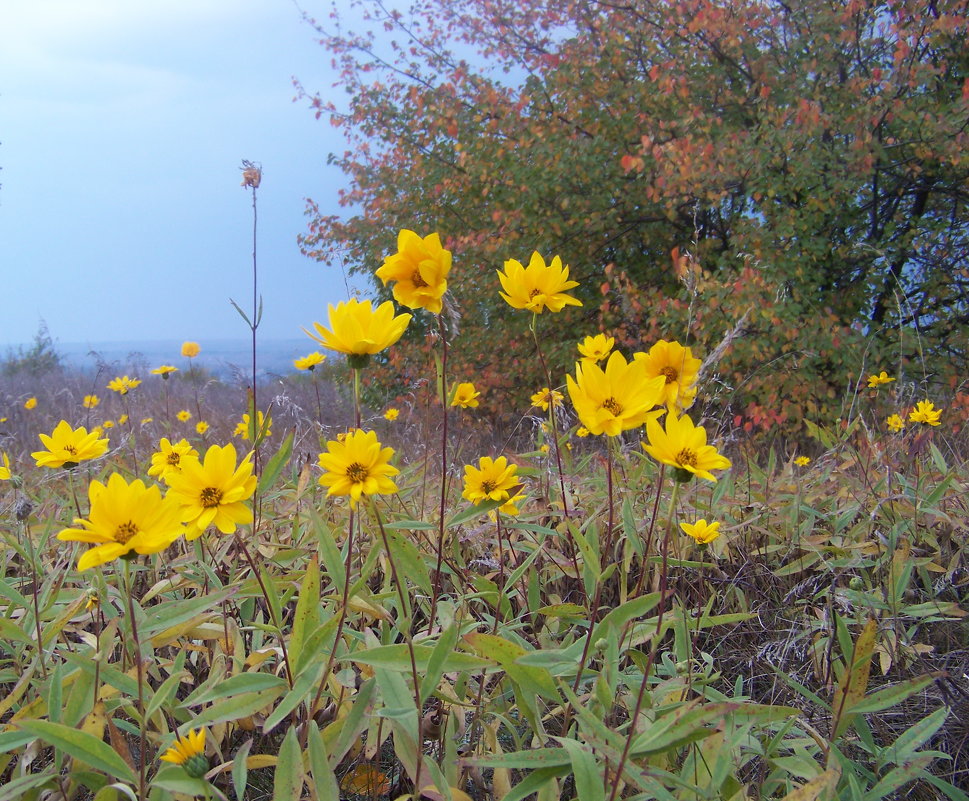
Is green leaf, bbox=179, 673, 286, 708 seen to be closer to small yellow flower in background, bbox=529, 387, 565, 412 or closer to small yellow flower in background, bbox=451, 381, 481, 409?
small yellow flower in background, bbox=529, 387, 565, 412

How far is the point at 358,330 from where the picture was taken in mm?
950

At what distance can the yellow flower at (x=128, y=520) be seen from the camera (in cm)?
78

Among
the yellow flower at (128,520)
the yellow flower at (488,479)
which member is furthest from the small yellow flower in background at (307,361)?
the yellow flower at (128,520)

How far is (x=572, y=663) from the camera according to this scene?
988 millimetres

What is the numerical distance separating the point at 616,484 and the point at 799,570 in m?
0.56

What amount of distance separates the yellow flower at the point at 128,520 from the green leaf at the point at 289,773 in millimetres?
288

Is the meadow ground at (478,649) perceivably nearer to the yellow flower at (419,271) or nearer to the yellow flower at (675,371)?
the yellow flower at (675,371)

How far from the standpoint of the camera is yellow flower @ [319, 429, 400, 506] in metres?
0.90

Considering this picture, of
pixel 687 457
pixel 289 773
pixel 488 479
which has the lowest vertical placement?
pixel 289 773

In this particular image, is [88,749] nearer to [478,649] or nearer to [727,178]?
[478,649]

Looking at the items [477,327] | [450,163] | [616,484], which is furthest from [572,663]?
[450,163]

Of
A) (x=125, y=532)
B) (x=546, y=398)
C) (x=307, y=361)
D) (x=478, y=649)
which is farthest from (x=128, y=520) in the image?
(x=307, y=361)

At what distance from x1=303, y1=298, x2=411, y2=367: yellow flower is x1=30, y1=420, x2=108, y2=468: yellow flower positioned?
0.60 meters

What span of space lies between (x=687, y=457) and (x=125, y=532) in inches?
28.5
